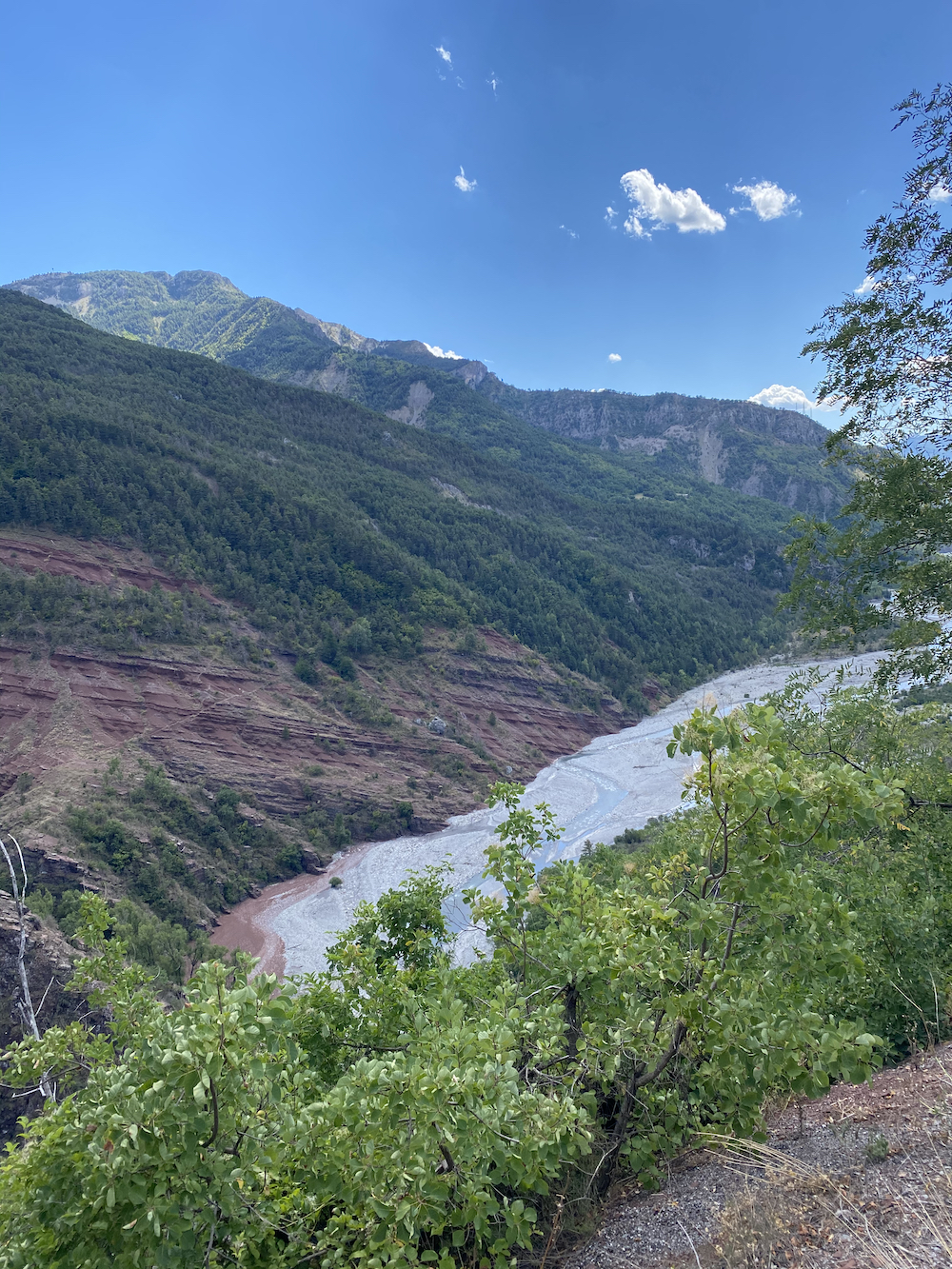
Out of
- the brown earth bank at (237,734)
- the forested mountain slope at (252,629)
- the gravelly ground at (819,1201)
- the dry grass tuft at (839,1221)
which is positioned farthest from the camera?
the forested mountain slope at (252,629)

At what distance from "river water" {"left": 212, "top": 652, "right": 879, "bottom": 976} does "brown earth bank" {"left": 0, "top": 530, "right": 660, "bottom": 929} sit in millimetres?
1566

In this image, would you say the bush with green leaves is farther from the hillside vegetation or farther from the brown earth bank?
the hillside vegetation

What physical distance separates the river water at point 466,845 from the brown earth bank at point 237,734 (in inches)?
61.6

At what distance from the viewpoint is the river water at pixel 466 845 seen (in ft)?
99.6

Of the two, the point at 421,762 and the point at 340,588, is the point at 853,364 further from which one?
the point at 340,588

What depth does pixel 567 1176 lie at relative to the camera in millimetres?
4254

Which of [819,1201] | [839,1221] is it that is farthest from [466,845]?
[839,1221]

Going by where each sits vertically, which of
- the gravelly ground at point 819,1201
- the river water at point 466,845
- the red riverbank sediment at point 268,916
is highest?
the gravelly ground at point 819,1201

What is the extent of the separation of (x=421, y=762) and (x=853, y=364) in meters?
41.8

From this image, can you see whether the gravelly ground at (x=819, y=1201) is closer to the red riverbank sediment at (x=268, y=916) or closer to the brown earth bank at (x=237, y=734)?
the red riverbank sediment at (x=268, y=916)

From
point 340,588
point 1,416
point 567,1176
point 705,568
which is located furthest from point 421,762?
point 705,568

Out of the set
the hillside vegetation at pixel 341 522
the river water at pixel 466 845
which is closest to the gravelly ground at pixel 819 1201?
the river water at pixel 466 845

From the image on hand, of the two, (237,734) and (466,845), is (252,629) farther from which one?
(466,845)

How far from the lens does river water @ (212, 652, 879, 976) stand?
99.6 feet
